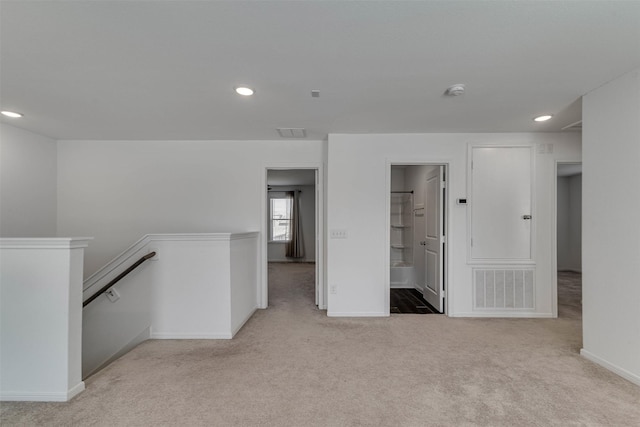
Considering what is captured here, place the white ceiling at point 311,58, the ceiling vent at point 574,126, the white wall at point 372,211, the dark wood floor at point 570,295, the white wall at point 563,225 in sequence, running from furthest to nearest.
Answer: the white wall at point 563,225 < the dark wood floor at point 570,295 < the white wall at point 372,211 < the ceiling vent at point 574,126 < the white ceiling at point 311,58

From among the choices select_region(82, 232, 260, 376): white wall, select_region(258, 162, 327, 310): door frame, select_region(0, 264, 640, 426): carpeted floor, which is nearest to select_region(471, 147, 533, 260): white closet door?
select_region(0, 264, 640, 426): carpeted floor

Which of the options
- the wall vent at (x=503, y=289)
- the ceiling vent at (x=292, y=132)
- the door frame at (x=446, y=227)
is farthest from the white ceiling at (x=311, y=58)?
the wall vent at (x=503, y=289)

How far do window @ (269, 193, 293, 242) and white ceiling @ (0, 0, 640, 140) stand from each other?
6.36 meters

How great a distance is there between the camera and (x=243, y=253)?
140 inches

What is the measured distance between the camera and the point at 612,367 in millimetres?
2359

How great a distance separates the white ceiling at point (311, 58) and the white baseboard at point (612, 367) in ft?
7.36

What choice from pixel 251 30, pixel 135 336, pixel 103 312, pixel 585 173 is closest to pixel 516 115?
pixel 585 173

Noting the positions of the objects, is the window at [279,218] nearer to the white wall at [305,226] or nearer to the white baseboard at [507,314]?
the white wall at [305,226]

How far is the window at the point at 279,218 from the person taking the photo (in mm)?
9617

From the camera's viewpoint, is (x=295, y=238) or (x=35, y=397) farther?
(x=295, y=238)

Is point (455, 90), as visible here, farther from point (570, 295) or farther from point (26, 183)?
point (26, 183)

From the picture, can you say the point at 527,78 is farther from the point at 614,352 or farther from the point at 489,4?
the point at 614,352

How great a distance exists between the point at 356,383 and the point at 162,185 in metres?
3.59

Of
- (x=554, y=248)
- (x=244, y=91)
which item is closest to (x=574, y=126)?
(x=554, y=248)
